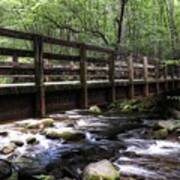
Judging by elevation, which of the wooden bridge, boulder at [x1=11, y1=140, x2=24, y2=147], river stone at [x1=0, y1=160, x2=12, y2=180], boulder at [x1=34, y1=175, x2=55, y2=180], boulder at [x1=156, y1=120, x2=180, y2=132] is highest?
the wooden bridge

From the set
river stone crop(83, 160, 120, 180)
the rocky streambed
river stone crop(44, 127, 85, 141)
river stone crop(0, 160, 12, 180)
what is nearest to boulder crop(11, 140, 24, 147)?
the rocky streambed

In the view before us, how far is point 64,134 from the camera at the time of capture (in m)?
8.74

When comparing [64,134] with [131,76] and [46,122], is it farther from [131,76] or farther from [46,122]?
[131,76]

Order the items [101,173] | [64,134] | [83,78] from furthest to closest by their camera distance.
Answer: [83,78]
[64,134]
[101,173]

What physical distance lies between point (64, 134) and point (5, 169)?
259 cm

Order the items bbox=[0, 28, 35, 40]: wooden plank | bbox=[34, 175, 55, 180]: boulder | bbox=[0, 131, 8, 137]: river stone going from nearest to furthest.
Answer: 1. bbox=[34, 175, 55, 180]: boulder
2. bbox=[0, 28, 35, 40]: wooden plank
3. bbox=[0, 131, 8, 137]: river stone

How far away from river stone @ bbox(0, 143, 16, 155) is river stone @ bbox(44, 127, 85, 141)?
109 centimetres

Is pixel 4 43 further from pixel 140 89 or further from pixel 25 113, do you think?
pixel 25 113

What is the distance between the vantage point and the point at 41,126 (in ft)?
30.4

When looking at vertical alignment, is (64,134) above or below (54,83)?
below

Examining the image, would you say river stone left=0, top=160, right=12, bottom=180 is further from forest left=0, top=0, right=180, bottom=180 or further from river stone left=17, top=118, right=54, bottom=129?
river stone left=17, top=118, right=54, bottom=129

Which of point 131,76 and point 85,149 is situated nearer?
point 85,149

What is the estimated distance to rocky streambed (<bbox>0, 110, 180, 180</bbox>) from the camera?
21.2 feet

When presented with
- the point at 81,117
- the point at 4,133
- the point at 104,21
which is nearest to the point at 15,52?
the point at 4,133
